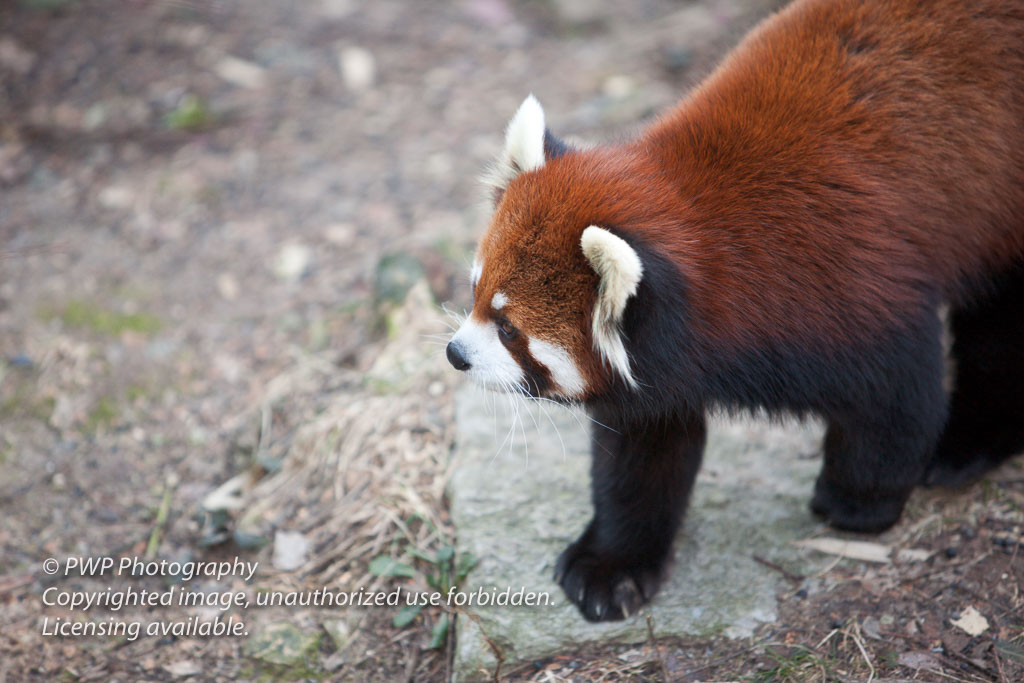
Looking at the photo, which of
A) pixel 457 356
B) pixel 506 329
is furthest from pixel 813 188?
pixel 457 356

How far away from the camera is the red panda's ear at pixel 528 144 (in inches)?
102

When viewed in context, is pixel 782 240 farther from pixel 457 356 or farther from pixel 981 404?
pixel 981 404

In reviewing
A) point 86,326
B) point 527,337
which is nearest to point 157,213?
point 86,326

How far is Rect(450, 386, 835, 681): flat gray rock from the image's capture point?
285cm

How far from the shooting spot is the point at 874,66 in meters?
2.59

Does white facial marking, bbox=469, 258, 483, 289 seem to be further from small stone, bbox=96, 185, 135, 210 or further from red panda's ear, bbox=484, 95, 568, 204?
small stone, bbox=96, 185, 135, 210

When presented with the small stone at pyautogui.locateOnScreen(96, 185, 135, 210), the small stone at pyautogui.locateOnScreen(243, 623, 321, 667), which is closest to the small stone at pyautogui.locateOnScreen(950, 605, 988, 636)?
the small stone at pyautogui.locateOnScreen(243, 623, 321, 667)

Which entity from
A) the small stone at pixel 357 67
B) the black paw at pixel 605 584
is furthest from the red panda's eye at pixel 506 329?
the small stone at pixel 357 67

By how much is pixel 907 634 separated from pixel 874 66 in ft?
6.05

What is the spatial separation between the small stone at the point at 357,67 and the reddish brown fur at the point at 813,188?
4.33 metres

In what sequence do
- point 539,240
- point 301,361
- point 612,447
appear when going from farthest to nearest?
point 301,361, point 612,447, point 539,240

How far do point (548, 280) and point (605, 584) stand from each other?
3.88ft

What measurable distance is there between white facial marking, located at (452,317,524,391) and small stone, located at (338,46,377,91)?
14.6 feet

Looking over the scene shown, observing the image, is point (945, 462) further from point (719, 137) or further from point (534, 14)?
point (534, 14)
